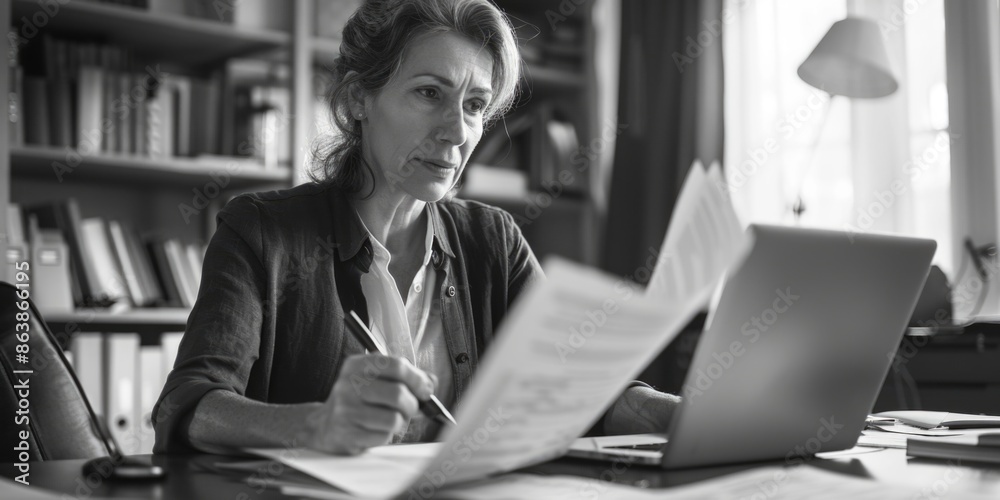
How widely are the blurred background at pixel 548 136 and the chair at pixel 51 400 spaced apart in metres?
1.23

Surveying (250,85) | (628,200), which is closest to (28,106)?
(250,85)

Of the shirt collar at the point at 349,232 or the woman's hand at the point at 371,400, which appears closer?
the woman's hand at the point at 371,400

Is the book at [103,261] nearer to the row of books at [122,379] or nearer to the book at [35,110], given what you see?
the row of books at [122,379]

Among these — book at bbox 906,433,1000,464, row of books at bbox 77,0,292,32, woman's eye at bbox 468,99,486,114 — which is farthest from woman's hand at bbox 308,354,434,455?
row of books at bbox 77,0,292,32

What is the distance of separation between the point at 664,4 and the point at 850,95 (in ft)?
2.93

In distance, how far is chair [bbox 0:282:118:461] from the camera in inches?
38.3

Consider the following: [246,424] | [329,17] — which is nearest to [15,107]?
[329,17]

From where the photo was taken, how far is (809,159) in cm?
229

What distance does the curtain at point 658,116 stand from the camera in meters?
2.69

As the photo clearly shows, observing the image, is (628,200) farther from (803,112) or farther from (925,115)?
(925,115)

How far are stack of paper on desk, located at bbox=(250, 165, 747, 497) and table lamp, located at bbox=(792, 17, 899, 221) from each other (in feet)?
4.90

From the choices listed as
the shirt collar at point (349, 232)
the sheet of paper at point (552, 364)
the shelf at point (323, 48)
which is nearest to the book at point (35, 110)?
the shelf at point (323, 48)

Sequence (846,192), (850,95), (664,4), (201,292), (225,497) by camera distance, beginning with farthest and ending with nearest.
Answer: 1. (664,4)
2. (846,192)
3. (850,95)
4. (201,292)
5. (225,497)

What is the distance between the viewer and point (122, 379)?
7.19 ft
